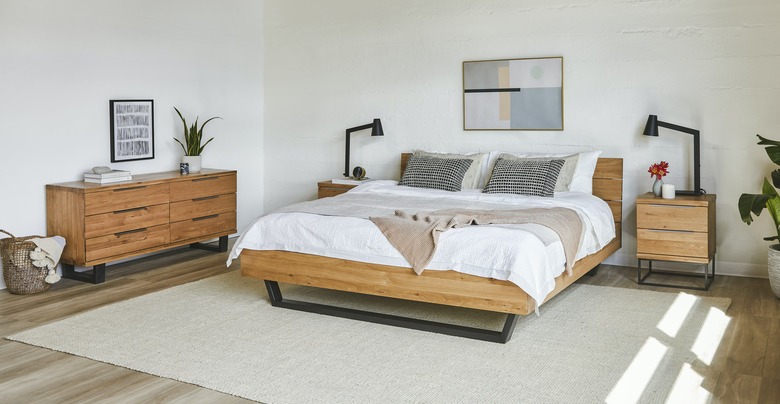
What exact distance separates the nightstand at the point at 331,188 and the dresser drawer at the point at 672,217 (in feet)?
8.20

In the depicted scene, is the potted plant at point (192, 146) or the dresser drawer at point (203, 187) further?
the potted plant at point (192, 146)

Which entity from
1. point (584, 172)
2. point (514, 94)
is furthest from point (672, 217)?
point (514, 94)

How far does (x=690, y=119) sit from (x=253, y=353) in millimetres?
3788

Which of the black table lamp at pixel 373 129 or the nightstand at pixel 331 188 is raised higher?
the black table lamp at pixel 373 129

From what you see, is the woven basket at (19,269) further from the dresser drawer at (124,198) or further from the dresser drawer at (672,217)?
the dresser drawer at (672,217)

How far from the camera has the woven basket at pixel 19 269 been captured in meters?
4.88

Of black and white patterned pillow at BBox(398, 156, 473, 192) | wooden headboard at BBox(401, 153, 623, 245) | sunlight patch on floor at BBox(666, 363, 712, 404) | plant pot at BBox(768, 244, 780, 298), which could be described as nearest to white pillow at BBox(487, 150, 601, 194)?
wooden headboard at BBox(401, 153, 623, 245)

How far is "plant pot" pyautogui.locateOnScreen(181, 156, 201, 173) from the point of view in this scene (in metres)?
6.29

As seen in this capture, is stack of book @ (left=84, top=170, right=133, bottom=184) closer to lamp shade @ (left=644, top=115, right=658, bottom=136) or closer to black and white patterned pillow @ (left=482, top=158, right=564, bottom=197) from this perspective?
black and white patterned pillow @ (left=482, top=158, right=564, bottom=197)

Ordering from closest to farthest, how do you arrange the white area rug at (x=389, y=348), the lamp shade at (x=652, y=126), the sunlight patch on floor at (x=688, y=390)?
the sunlight patch on floor at (x=688, y=390), the white area rug at (x=389, y=348), the lamp shade at (x=652, y=126)

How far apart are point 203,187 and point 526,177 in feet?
8.81

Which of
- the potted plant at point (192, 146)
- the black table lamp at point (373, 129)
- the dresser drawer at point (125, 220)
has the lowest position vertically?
the dresser drawer at point (125, 220)

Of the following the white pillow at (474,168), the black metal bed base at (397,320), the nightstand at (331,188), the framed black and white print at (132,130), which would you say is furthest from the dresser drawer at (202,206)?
the white pillow at (474,168)

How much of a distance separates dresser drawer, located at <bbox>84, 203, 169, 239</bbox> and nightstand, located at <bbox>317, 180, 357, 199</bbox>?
4.86 feet
